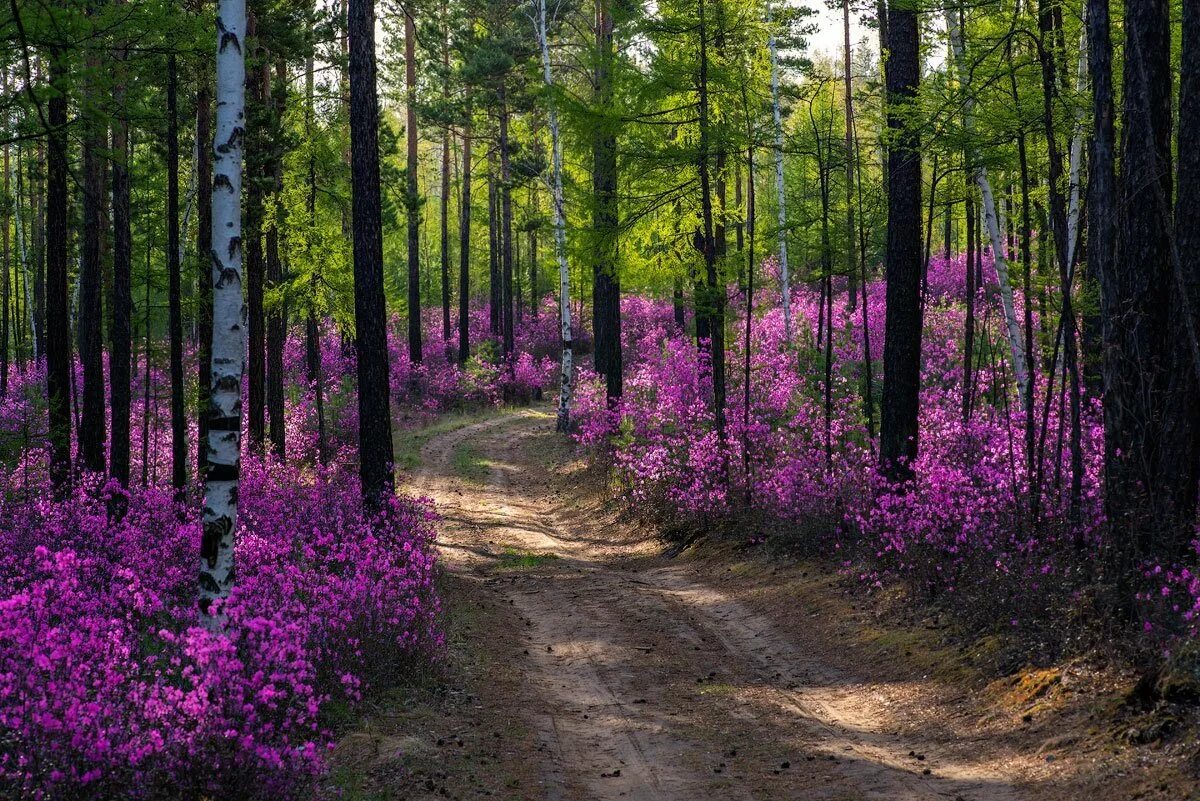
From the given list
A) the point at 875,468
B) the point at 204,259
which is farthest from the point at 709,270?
the point at 204,259

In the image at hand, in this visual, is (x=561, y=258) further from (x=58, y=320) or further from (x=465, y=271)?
(x=58, y=320)

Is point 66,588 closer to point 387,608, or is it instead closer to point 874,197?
point 387,608

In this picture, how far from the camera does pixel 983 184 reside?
44.5 ft

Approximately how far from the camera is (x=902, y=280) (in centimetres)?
1091

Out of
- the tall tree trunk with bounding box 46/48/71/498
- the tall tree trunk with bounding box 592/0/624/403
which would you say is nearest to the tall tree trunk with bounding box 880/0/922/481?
the tall tree trunk with bounding box 592/0/624/403

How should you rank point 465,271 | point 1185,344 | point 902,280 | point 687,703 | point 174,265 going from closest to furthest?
point 1185,344
point 687,703
point 902,280
point 174,265
point 465,271

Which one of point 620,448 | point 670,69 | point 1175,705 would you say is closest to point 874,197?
point 670,69

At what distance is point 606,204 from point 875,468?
24.5 feet

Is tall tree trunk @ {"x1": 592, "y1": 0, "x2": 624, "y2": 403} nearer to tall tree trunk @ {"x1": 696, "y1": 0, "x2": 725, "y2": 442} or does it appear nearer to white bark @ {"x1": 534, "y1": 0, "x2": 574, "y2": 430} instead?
tall tree trunk @ {"x1": 696, "y1": 0, "x2": 725, "y2": 442}

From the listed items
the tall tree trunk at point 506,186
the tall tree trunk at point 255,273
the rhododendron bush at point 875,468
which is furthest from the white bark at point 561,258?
the tall tree trunk at point 255,273

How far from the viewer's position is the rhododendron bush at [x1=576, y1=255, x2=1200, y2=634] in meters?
7.65

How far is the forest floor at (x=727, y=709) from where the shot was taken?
550 centimetres

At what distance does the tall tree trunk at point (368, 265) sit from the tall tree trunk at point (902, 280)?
6.51 metres

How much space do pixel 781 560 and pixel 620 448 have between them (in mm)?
6366
